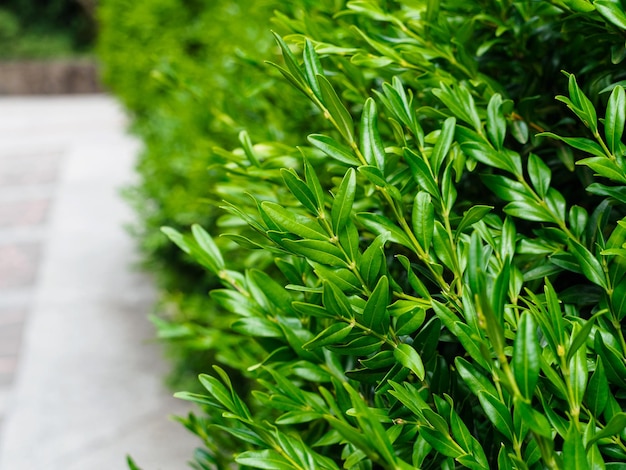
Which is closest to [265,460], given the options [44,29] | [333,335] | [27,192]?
[333,335]

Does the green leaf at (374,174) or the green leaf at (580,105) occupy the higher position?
the green leaf at (580,105)

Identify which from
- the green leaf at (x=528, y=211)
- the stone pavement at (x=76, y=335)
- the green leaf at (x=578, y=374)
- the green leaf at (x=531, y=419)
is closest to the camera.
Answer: the green leaf at (x=531, y=419)

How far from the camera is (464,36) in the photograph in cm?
114

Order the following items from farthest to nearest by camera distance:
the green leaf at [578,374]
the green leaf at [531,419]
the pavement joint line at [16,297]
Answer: the pavement joint line at [16,297], the green leaf at [578,374], the green leaf at [531,419]

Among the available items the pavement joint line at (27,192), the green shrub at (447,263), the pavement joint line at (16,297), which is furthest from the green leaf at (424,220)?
the pavement joint line at (27,192)

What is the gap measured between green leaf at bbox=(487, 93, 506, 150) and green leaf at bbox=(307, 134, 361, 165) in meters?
0.22

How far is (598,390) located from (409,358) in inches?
8.1

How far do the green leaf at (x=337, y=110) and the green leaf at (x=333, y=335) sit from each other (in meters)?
0.25

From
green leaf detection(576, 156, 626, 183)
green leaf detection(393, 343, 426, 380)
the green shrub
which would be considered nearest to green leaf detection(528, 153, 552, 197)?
the green shrub

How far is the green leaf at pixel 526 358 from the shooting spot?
0.63 meters

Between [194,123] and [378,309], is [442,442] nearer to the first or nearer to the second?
[378,309]

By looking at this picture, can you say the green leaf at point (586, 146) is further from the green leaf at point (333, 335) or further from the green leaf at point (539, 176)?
the green leaf at point (333, 335)

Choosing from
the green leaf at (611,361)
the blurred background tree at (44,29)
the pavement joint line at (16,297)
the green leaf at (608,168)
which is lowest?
the blurred background tree at (44,29)

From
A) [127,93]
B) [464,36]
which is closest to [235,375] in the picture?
[464,36]
